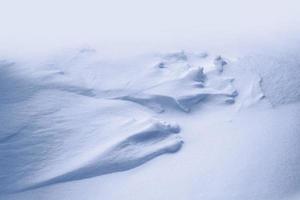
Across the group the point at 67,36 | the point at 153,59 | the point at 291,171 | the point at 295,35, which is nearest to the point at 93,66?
the point at 153,59

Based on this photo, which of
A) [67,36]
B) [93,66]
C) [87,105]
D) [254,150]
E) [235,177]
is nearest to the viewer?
[235,177]

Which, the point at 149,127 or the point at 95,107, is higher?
the point at 95,107

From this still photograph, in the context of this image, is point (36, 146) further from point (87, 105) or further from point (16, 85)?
point (16, 85)

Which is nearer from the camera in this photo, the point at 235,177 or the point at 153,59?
the point at 235,177

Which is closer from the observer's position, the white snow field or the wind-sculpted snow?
the white snow field

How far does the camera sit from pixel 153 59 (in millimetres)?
3564

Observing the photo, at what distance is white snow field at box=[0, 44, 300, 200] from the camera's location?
2416 millimetres

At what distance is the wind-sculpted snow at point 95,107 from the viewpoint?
255cm

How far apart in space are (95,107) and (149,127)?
18.7 inches

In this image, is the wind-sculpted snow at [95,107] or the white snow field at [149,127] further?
the wind-sculpted snow at [95,107]

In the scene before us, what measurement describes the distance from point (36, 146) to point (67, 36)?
5.73 feet

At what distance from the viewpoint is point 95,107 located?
9.83ft

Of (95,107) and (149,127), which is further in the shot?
(95,107)

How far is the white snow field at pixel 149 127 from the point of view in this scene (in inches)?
95.1
